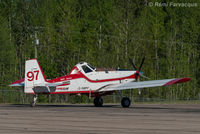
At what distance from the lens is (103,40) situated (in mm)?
67438

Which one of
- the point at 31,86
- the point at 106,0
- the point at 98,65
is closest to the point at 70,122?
the point at 31,86

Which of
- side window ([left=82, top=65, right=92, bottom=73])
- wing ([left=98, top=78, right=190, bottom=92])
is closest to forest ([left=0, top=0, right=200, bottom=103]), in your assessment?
wing ([left=98, top=78, right=190, bottom=92])

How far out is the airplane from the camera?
29.4 meters

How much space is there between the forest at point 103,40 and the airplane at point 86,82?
50.4 ft

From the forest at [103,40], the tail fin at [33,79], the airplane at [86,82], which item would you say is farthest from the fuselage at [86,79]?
the forest at [103,40]

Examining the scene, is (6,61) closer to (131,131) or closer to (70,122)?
(70,122)

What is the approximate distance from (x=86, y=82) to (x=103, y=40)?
121 ft

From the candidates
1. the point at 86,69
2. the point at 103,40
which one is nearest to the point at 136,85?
the point at 86,69

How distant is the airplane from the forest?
15.4 meters

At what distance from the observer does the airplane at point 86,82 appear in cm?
2942

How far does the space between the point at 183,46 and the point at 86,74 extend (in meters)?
42.5

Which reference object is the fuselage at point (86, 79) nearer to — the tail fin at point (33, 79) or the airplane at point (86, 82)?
the airplane at point (86, 82)

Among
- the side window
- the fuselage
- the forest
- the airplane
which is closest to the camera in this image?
the airplane

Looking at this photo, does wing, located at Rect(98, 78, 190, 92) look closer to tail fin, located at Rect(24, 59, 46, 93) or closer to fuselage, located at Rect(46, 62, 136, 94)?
fuselage, located at Rect(46, 62, 136, 94)
